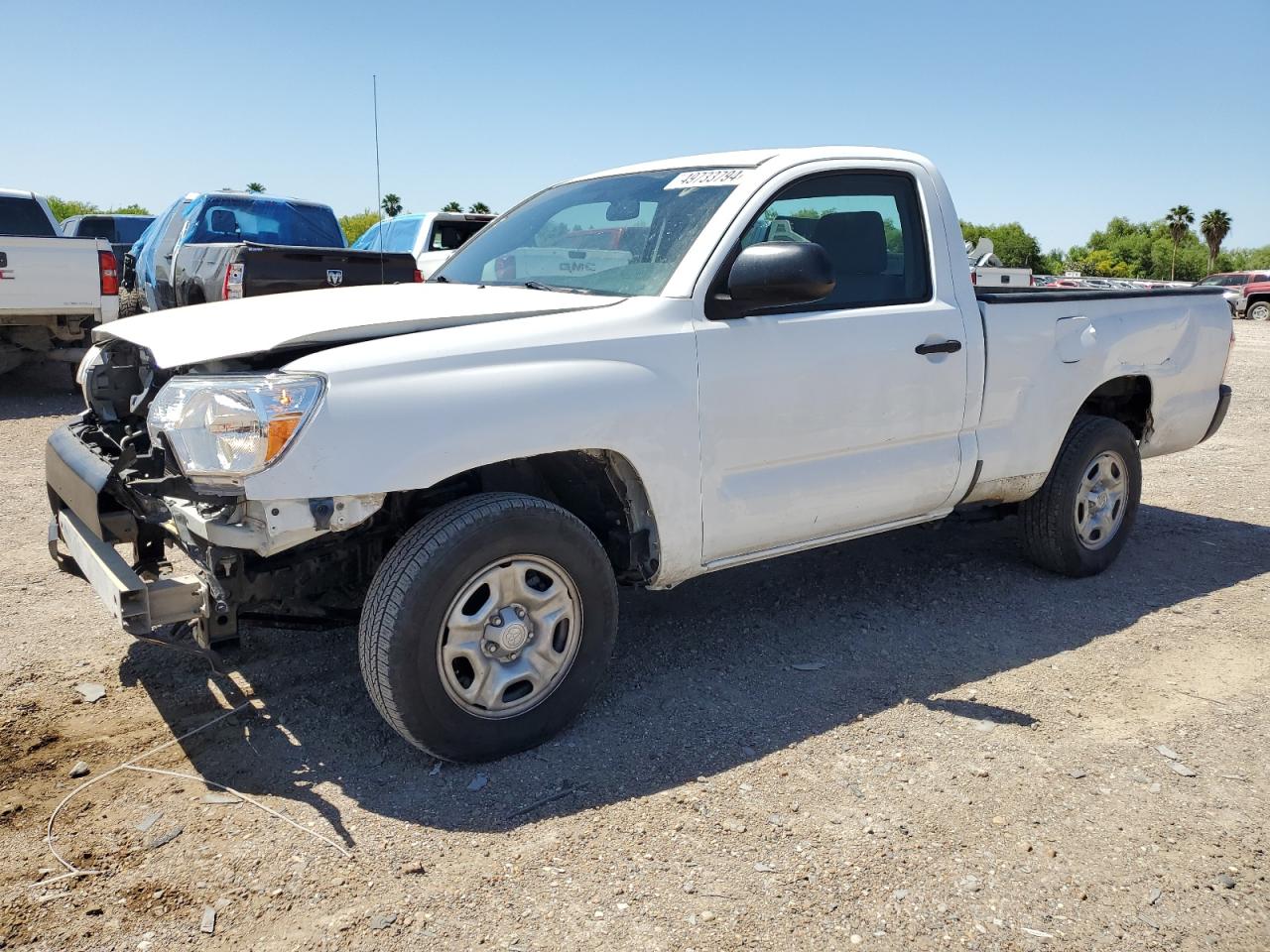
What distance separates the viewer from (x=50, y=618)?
4551 mm

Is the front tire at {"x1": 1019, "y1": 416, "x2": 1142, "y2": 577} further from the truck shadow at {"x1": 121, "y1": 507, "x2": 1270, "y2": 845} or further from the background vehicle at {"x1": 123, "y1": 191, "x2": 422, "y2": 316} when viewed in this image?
the background vehicle at {"x1": 123, "y1": 191, "x2": 422, "y2": 316}

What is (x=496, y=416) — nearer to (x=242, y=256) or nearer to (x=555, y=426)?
(x=555, y=426)

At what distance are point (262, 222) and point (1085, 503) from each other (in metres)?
9.55

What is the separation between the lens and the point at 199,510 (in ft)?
10.0

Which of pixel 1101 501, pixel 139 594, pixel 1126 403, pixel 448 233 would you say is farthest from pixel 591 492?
pixel 448 233

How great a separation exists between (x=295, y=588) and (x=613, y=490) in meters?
1.12

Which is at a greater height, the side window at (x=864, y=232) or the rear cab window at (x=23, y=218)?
the rear cab window at (x=23, y=218)

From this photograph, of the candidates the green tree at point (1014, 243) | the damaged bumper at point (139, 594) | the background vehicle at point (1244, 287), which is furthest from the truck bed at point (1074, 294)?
the green tree at point (1014, 243)

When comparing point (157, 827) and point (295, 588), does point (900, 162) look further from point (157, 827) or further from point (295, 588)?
point (157, 827)

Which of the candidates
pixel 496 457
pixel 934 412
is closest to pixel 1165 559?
pixel 934 412

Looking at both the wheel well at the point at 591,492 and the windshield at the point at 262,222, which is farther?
the windshield at the point at 262,222

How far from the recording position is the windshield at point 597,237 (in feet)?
12.5

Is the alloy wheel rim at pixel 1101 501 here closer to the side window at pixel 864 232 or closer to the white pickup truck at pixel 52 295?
the side window at pixel 864 232

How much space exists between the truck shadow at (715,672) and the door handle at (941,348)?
1243 millimetres
